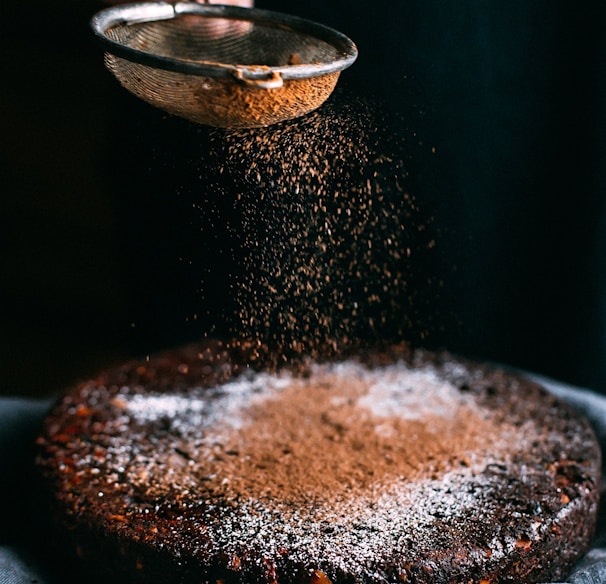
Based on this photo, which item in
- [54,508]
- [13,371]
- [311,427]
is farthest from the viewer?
[13,371]

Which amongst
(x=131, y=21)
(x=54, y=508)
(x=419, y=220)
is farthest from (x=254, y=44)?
(x=54, y=508)

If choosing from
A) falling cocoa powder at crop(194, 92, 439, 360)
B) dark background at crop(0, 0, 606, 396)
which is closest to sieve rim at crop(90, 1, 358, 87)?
falling cocoa powder at crop(194, 92, 439, 360)

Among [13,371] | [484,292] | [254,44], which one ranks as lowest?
[13,371]

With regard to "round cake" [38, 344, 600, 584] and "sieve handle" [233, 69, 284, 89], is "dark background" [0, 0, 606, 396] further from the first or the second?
"sieve handle" [233, 69, 284, 89]

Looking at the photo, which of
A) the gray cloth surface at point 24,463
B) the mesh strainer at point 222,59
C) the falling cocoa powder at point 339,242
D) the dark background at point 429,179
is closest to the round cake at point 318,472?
the gray cloth surface at point 24,463

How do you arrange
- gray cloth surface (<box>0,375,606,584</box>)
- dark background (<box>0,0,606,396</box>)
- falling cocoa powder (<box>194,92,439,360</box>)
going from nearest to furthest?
gray cloth surface (<box>0,375,606,584</box>) < falling cocoa powder (<box>194,92,439,360</box>) < dark background (<box>0,0,606,396</box>)

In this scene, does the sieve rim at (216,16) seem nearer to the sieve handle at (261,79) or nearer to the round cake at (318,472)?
the sieve handle at (261,79)

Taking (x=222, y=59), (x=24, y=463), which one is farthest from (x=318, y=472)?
(x=222, y=59)

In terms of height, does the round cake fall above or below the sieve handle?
below

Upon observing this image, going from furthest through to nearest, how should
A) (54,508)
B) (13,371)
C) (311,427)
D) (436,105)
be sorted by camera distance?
(13,371), (436,105), (311,427), (54,508)

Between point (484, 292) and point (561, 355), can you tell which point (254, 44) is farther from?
point (561, 355)
